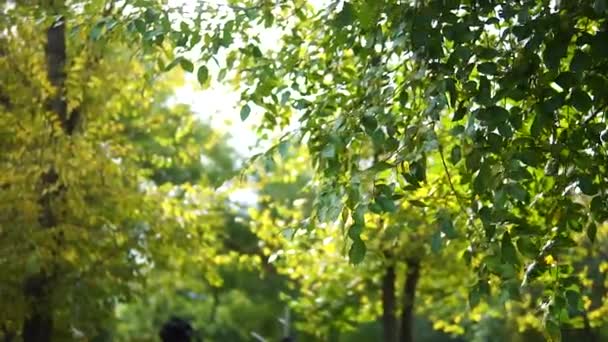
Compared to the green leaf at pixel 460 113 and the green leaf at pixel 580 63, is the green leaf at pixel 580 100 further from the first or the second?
the green leaf at pixel 460 113

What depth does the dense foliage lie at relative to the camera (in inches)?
122

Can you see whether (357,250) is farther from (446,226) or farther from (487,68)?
(487,68)

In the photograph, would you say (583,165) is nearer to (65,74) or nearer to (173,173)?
(65,74)

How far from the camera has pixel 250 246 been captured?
43.0 ft

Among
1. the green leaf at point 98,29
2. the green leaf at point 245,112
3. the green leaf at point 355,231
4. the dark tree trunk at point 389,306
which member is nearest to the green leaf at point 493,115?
the green leaf at point 355,231

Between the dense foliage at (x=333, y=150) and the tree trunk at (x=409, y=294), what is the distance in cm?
3

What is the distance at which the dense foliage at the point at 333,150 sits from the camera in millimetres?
3100

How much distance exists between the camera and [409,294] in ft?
28.8

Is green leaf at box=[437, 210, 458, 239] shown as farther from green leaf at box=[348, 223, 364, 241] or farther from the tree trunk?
the tree trunk

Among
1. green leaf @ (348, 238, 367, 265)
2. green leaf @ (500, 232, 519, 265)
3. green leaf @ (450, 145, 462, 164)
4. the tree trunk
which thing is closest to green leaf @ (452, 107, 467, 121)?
green leaf @ (450, 145, 462, 164)

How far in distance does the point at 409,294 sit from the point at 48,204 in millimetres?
3935

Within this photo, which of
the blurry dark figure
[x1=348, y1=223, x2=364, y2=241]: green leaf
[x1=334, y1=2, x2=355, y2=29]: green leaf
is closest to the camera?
[x1=348, y1=223, x2=364, y2=241]: green leaf

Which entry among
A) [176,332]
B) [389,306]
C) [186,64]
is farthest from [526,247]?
[389,306]

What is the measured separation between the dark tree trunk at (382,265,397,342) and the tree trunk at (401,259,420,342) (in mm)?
198
